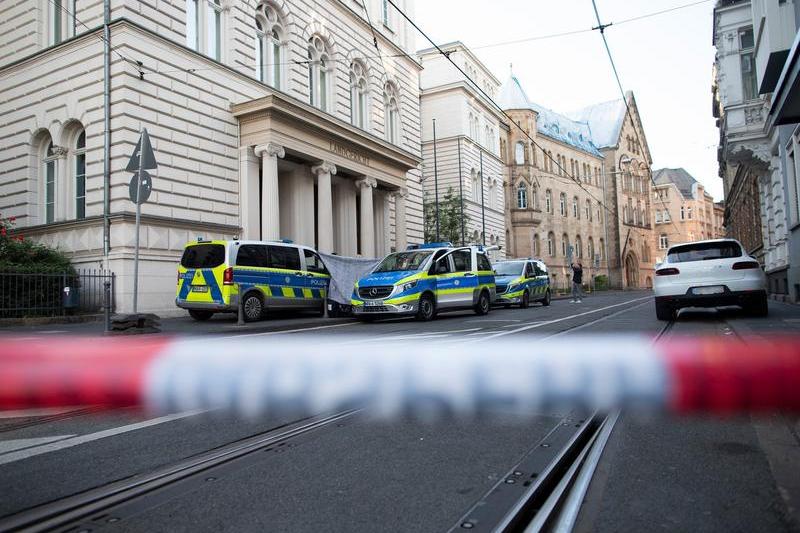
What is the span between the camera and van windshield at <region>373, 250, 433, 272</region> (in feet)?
49.5

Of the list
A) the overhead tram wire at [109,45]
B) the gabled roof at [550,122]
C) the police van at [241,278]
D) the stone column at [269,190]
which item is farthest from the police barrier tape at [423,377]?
the gabled roof at [550,122]

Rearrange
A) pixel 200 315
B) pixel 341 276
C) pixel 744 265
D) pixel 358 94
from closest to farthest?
1. pixel 744 265
2. pixel 200 315
3. pixel 341 276
4. pixel 358 94

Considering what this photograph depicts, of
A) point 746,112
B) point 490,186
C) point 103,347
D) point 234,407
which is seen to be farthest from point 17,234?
point 490,186

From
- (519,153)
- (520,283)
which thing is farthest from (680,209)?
(520,283)

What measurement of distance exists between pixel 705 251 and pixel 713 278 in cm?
61

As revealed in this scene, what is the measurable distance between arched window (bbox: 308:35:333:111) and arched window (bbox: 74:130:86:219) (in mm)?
8748

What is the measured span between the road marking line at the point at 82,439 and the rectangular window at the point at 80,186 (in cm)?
1540

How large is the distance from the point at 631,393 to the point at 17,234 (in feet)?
62.2

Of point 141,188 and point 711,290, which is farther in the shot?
point 711,290

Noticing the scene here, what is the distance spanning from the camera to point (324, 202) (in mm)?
22234

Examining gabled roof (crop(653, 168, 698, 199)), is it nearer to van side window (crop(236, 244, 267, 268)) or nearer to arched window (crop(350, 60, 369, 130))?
arched window (crop(350, 60, 369, 130))

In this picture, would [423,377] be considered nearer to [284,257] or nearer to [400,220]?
[284,257]

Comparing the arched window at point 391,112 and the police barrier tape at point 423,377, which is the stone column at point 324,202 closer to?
the arched window at point 391,112

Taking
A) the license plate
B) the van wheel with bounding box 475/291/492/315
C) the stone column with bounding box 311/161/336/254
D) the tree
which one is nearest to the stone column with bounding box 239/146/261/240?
the stone column with bounding box 311/161/336/254
